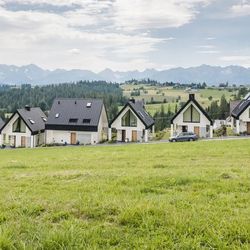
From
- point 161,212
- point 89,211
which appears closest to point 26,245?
point 89,211

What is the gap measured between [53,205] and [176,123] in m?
47.3

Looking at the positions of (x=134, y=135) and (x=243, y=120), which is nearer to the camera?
(x=243, y=120)

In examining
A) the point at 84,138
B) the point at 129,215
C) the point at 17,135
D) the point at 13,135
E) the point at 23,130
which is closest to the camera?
the point at 129,215

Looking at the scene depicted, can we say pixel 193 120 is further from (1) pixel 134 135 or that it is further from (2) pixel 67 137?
(2) pixel 67 137

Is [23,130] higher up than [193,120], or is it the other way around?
[193,120]

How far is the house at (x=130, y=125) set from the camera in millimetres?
54219

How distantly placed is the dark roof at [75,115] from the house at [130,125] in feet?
11.5

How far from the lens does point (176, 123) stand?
5331 centimetres

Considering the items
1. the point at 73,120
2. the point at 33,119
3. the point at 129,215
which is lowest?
the point at 129,215

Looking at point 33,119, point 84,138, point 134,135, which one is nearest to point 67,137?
point 84,138

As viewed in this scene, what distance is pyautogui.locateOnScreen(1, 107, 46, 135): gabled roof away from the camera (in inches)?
2316

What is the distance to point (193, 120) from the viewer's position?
5241cm

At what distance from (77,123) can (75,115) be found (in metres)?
1.99

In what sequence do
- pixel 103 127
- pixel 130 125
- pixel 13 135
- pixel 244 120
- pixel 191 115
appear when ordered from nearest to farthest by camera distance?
pixel 244 120 → pixel 191 115 → pixel 130 125 → pixel 103 127 → pixel 13 135
